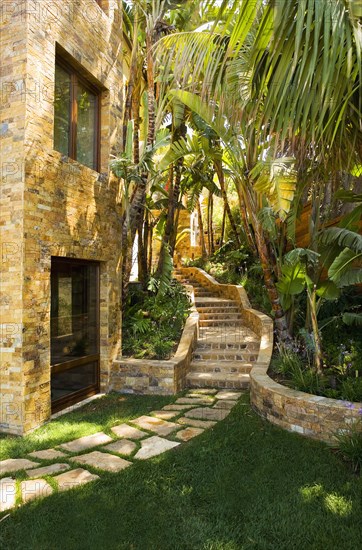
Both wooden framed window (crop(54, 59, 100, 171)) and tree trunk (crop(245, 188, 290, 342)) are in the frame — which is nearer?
wooden framed window (crop(54, 59, 100, 171))

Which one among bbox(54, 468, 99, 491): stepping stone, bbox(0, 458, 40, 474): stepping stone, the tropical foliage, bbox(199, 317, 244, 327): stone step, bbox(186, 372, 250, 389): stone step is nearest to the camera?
the tropical foliage

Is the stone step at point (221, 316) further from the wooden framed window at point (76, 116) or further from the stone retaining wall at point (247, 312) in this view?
the wooden framed window at point (76, 116)

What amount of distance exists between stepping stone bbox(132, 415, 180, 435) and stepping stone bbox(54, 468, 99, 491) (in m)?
1.15

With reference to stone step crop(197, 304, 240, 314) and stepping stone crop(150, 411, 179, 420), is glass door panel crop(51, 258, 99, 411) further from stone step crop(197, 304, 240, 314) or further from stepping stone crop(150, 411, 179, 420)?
stone step crop(197, 304, 240, 314)

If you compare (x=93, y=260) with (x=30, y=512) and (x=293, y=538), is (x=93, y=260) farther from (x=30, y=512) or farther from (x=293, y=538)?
(x=293, y=538)

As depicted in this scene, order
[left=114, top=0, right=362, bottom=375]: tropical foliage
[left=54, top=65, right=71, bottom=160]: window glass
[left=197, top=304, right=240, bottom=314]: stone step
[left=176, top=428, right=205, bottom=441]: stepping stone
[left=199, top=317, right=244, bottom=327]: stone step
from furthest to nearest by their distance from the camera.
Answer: [left=197, top=304, right=240, bottom=314]: stone step, [left=199, top=317, right=244, bottom=327]: stone step, [left=54, top=65, right=71, bottom=160]: window glass, [left=176, top=428, right=205, bottom=441]: stepping stone, [left=114, top=0, right=362, bottom=375]: tropical foliage

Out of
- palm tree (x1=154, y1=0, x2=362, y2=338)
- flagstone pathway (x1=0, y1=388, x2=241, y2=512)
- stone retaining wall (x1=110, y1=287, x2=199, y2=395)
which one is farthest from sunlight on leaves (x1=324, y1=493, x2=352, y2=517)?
stone retaining wall (x1=110, y1=287, x2=199, y2=395)

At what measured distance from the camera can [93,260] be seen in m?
6.31

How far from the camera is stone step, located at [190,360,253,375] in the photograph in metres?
6.64

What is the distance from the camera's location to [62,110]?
5602 mm

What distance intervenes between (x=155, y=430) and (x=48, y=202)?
3.30m

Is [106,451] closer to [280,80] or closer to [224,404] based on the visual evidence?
[224,404]

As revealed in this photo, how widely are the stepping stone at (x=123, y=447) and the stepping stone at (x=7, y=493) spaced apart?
40.3 inches

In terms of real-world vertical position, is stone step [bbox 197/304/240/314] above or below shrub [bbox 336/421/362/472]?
above
